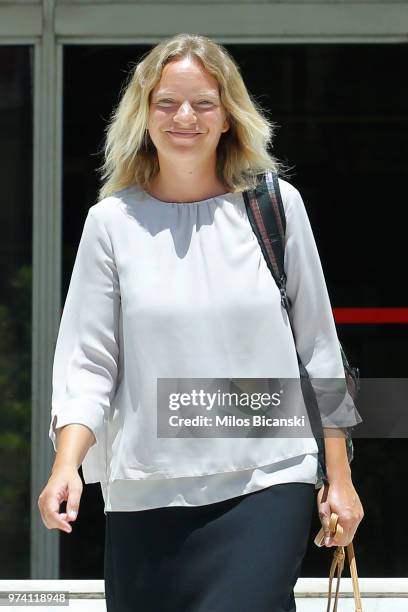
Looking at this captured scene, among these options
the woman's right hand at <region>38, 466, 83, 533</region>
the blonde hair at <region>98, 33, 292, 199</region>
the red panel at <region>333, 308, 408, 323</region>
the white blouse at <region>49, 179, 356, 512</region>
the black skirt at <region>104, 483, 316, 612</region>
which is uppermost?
the blonde hair at <region>98, 33, 292, 199</region>

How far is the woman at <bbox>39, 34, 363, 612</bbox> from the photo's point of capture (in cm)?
264

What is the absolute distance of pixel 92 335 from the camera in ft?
9.05

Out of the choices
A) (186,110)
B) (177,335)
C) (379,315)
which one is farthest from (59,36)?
(177,335)

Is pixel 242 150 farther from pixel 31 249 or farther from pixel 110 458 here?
pixel 31 249

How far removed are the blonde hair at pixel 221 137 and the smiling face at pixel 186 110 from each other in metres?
0.02

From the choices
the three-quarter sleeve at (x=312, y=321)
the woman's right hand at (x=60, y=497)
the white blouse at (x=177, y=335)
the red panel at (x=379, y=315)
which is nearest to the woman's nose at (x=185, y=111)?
the white blouse at (x=177, y=335)

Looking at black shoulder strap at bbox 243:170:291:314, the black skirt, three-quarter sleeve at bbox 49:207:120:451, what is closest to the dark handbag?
black shoulder strap at bbox 243:170:291:314

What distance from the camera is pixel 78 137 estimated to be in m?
5.73

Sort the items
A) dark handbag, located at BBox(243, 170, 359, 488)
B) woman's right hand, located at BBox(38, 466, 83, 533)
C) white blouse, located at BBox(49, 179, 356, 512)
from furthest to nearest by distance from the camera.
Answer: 1. dark handbag, located at BBox(243, 170, 359, 488)
2. white blouse, located at BBox(49, 179, 356, 512)
3. woman's right hand, located at BBox(38, 466, 83, 533)

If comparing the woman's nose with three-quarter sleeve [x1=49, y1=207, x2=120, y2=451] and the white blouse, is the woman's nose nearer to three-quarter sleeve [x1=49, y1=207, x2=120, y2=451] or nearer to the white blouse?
the white blouse

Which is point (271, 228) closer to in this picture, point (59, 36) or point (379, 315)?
point (379, 315)

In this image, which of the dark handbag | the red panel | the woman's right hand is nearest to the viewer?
the woman's right hand

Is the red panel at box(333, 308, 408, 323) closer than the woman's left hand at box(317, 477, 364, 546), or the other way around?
the woman's left hand at box(317, 477, 364, 546)

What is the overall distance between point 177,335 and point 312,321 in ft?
1.13
